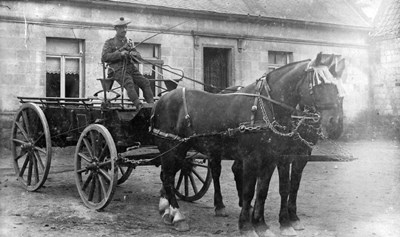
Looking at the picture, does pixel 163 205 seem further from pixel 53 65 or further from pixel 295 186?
pixel 53 65

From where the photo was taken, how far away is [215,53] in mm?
14750

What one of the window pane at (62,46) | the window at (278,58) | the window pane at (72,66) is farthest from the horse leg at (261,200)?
the window at (278,58)

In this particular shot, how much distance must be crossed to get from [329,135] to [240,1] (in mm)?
11454

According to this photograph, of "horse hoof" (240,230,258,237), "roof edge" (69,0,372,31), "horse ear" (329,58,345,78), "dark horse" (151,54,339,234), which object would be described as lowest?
"horse hoof" (240,230,258,237)

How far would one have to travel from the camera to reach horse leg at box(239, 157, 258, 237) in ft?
15.9

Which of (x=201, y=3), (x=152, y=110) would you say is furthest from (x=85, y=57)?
(x=152, y=110)

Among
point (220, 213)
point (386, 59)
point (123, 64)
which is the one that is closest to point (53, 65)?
point (123, 64)

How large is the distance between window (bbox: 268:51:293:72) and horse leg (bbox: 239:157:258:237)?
35.2ft

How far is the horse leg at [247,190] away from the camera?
4.85 m

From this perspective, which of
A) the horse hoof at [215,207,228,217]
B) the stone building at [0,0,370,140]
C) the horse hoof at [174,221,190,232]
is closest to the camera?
the horse hoof at [174,221,190,232]

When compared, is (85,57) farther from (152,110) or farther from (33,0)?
(152,110)

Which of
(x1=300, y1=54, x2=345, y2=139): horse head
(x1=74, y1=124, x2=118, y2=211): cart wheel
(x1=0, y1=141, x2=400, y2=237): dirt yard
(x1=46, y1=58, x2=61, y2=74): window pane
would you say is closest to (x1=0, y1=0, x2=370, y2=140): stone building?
(x1=46, y1=58, x2=61, y2=74): window pane

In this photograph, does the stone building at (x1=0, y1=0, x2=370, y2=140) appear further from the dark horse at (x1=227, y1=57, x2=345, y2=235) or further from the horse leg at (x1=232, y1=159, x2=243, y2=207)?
the dark horse at (x1=227, y1=57, x2=345, y2=235)

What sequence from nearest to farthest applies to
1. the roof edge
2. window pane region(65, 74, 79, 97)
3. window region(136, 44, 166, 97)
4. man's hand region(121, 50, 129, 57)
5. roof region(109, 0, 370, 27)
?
man's hand region(121, 50, 129, 57), window pane region(65, 74, 79, 97), the roof edge, window region(136, 44, 166, 97), roof region(109, 0, 370, 27)
